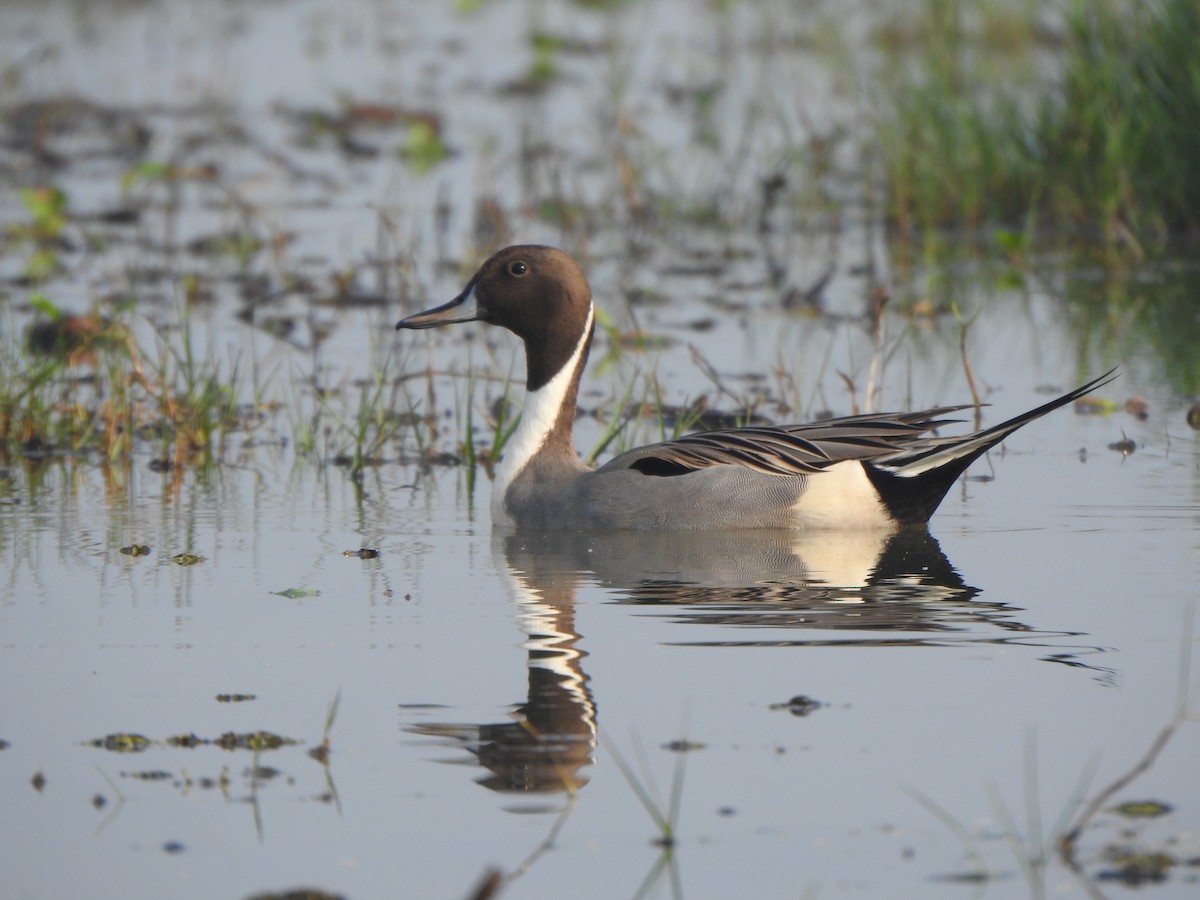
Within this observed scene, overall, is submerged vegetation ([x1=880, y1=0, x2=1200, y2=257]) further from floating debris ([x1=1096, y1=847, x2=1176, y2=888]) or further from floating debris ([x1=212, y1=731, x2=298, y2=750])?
floating debris ([x1=1096, y1=847, x2=1176, y2=888])

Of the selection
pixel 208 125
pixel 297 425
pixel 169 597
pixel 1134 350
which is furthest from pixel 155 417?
pixel 208 125

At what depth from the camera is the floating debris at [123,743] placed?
4523 millimetres

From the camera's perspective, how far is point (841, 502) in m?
6.93

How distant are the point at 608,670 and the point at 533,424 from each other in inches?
93.1

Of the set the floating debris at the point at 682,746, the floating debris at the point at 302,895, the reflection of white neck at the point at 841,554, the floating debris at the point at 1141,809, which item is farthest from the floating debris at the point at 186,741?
the reflection of white neck at the point at 841,554

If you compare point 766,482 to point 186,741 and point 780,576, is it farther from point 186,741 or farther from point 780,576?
point 186,741

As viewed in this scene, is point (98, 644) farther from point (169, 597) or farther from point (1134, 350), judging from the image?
point (1134, 350)

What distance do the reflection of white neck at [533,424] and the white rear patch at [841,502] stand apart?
38.0 inches

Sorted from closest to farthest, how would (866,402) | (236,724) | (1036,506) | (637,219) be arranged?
1. (236,724)
2. (1036,506)
3. (866,402)
4. (637,219)

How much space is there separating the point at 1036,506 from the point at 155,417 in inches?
143

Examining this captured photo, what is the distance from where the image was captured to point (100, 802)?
4.21 meters

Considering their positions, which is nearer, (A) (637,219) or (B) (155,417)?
(B) (155,417)

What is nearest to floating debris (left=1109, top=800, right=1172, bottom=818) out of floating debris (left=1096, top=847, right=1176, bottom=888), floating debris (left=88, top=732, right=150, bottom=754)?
floating debris (left=1096, top=847, right=1176, bottom=888)

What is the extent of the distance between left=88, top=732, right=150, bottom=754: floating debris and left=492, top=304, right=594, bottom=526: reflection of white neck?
2.57 m
